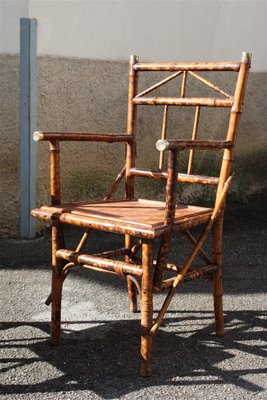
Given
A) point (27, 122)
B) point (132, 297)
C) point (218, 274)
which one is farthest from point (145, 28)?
point (218, 274)

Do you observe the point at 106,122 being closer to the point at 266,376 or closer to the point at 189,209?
the point at 189,209

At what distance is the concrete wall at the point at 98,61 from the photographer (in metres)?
4.07

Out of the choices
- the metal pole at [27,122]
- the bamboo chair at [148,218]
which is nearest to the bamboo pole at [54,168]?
the bamboo chair at [148,218]

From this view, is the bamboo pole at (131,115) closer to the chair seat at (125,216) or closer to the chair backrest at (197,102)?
the chair backrest at (197,102)

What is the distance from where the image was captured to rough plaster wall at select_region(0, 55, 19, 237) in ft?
13.2

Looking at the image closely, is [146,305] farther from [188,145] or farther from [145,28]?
[145,28]

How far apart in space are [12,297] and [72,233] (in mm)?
1226

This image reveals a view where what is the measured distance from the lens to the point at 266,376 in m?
2.32

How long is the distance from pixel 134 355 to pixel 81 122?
2116 mm

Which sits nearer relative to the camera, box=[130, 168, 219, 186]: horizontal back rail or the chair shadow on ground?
the chair shadow on ground

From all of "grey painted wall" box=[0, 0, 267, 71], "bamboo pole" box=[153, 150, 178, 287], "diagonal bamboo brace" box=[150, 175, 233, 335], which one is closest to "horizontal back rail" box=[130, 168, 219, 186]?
"diagonal bamboo brace" box=[150, 175, 233, 335]

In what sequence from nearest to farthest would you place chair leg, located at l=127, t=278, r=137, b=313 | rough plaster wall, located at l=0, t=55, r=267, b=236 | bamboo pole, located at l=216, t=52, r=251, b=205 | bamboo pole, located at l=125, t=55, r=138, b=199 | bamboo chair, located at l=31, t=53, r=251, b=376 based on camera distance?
bamboo chair, located at l=31, t=53, r=251, b=376
bamboo pole, located at l=216, t=52, r=251, b=205
bamboo pole, located at l=125, t=55, r=138, b=199
chair leg, located at l=127, t=278, r=137, b=313
rough plaster wall, located at l=0, t=55, r=267, b=236

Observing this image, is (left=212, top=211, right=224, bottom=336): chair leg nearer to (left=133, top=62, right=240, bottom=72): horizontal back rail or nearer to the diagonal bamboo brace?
the diagonal bamboo brace

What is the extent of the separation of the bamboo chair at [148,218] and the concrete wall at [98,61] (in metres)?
1.44
